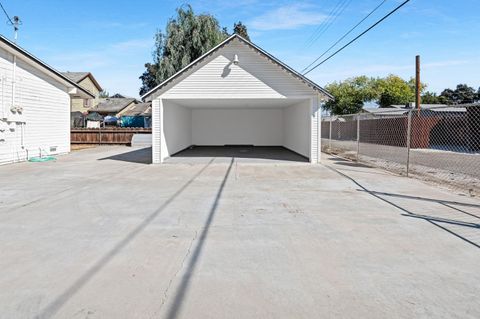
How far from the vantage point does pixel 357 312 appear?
2.87 metres

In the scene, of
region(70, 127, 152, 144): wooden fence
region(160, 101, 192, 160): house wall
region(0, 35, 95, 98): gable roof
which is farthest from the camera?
region(70, 127, 152, 144): wooden fence

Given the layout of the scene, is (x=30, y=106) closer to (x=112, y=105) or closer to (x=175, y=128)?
(x=175, y=128)

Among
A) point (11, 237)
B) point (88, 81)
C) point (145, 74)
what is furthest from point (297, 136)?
point (145, 74)

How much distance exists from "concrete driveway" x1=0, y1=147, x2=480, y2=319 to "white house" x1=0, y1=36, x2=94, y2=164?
669 cm

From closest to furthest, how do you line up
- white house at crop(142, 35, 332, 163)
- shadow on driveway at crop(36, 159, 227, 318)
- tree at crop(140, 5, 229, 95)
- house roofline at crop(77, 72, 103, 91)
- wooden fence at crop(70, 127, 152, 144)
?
shadow on driveway at crop(36, 159, 227, 318)
white house at crop(142, 35, 332, 163)
wooden fence at crop(70, 127, 152, 144)
tree at crop(140, 5, 229, 95)
house roofline at crop(77, 72, 103, 91)

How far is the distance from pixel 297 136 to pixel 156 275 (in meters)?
14.2

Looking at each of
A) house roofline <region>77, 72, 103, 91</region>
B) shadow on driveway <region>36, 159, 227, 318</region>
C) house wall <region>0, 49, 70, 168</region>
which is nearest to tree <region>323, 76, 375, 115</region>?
house roofline <region>77, 72, 103, 91</region>

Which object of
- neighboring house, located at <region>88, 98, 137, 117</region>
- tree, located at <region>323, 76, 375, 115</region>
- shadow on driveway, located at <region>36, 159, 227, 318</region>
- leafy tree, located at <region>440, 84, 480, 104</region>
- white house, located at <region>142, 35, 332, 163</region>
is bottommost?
shadow on driveway, located at <region>36, 159, 227, 318</region>

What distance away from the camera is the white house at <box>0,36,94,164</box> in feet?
43.8

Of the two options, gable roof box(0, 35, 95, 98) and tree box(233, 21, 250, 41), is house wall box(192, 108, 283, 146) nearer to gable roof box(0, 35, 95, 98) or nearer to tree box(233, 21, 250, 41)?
gable roof box(0, 35, 95, 98)

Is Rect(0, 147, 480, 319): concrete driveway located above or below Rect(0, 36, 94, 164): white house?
below

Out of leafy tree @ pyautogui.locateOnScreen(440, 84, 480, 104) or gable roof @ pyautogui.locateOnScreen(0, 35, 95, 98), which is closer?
gable roof @ pyautogui.locateOnScreen(0, 35, 95, 98)

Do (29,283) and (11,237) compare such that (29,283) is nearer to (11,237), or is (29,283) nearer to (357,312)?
(11,237)

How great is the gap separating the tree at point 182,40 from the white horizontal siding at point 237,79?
1530cm
